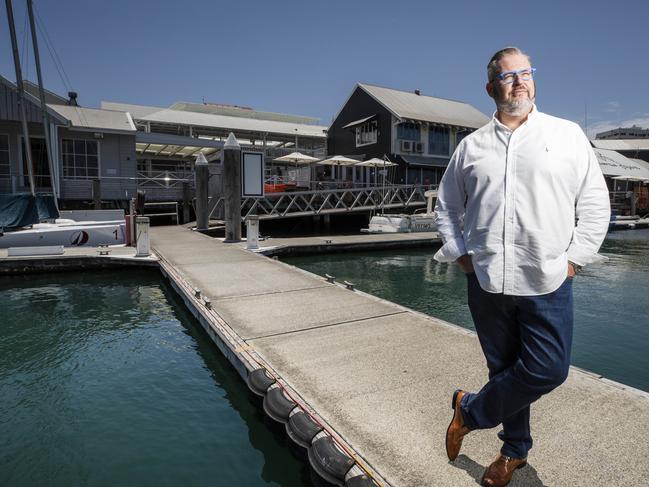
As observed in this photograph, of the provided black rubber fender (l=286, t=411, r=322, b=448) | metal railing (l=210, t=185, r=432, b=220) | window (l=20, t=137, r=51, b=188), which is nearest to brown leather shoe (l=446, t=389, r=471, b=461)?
black rubber fender (l=286, t=411, r=322, b=448)

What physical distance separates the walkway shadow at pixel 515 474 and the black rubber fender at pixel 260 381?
61.7 inches

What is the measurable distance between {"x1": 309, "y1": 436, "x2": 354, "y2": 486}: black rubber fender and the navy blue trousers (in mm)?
744

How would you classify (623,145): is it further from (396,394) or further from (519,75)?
(519,75)

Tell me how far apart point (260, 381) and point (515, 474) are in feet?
6.38

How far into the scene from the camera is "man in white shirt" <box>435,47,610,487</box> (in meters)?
1.84

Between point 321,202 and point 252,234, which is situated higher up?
point 321,202

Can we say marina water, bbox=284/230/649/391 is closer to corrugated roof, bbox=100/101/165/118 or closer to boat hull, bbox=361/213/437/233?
boat hull, bbox=361/213/437/233

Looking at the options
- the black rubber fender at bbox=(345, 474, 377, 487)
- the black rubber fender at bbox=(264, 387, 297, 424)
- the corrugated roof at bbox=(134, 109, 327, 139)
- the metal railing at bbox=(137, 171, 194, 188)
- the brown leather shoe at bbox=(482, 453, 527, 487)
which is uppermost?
the corrugated roof at bbox=(134, 109, 327, 139)

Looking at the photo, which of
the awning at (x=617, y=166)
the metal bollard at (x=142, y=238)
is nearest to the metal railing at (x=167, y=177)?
the metal bollard at (x=142, y=238)

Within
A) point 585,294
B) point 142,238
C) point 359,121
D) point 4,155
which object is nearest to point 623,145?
point 359,121

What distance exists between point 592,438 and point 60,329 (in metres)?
6.54

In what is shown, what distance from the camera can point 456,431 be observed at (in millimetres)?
2277

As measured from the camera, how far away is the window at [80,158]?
61.9 feet

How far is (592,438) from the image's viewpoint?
2.62 meters
